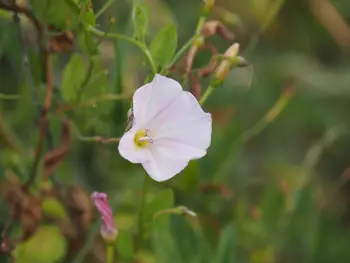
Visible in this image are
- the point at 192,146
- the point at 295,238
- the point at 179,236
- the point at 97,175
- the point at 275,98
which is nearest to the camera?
the point at 192,146

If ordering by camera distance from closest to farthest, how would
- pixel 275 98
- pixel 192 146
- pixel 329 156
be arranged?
pixel 192 146, pixel 275 98, pixel 329 156

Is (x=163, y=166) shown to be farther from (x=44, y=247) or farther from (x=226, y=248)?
(x=44, y=247)

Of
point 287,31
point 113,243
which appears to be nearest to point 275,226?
point 113,243

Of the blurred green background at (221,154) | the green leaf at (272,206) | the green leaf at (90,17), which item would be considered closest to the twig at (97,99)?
the blurred green background at (221,154)

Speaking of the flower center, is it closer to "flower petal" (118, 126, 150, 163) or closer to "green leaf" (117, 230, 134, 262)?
"flower petal" (118, 126, 150, 163)

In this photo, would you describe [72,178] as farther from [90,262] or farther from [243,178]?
[243,178]

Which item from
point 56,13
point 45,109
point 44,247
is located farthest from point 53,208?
point 56,13

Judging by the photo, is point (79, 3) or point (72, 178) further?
point (72, 178)

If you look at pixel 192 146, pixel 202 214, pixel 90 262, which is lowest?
pixel 90 262
